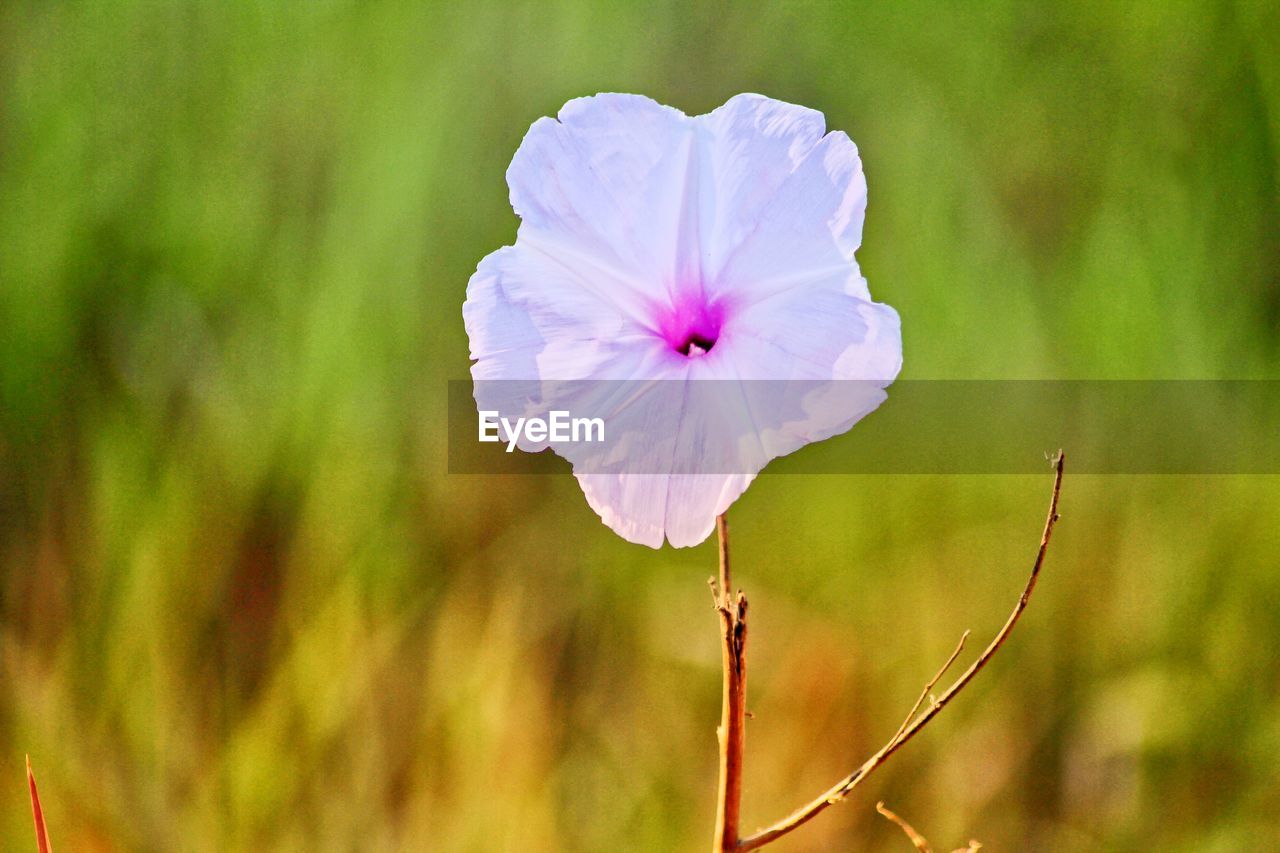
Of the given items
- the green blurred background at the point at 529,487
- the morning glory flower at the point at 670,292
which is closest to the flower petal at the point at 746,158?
the morning glory flower at the point at 670,292

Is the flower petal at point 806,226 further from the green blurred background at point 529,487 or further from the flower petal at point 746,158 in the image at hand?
A: the green blurred background at point 529,487

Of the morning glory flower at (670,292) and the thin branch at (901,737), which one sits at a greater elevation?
the morning glory flower at (670,292)

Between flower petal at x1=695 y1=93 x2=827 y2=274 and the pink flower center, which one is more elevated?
flower petal at x1=695 y1=93 x2=827 y2=274

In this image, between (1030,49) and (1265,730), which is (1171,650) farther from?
(1030,49)

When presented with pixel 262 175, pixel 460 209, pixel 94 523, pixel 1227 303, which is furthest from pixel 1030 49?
pixel 94 523

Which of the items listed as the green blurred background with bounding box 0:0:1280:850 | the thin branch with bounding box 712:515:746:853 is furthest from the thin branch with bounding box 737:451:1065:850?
the green blurred background with bounding box 0:0:1280:850

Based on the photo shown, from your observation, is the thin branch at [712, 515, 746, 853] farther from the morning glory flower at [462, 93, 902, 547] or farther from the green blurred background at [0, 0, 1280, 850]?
the green blurred background at [0, 0, 1280, 850]
